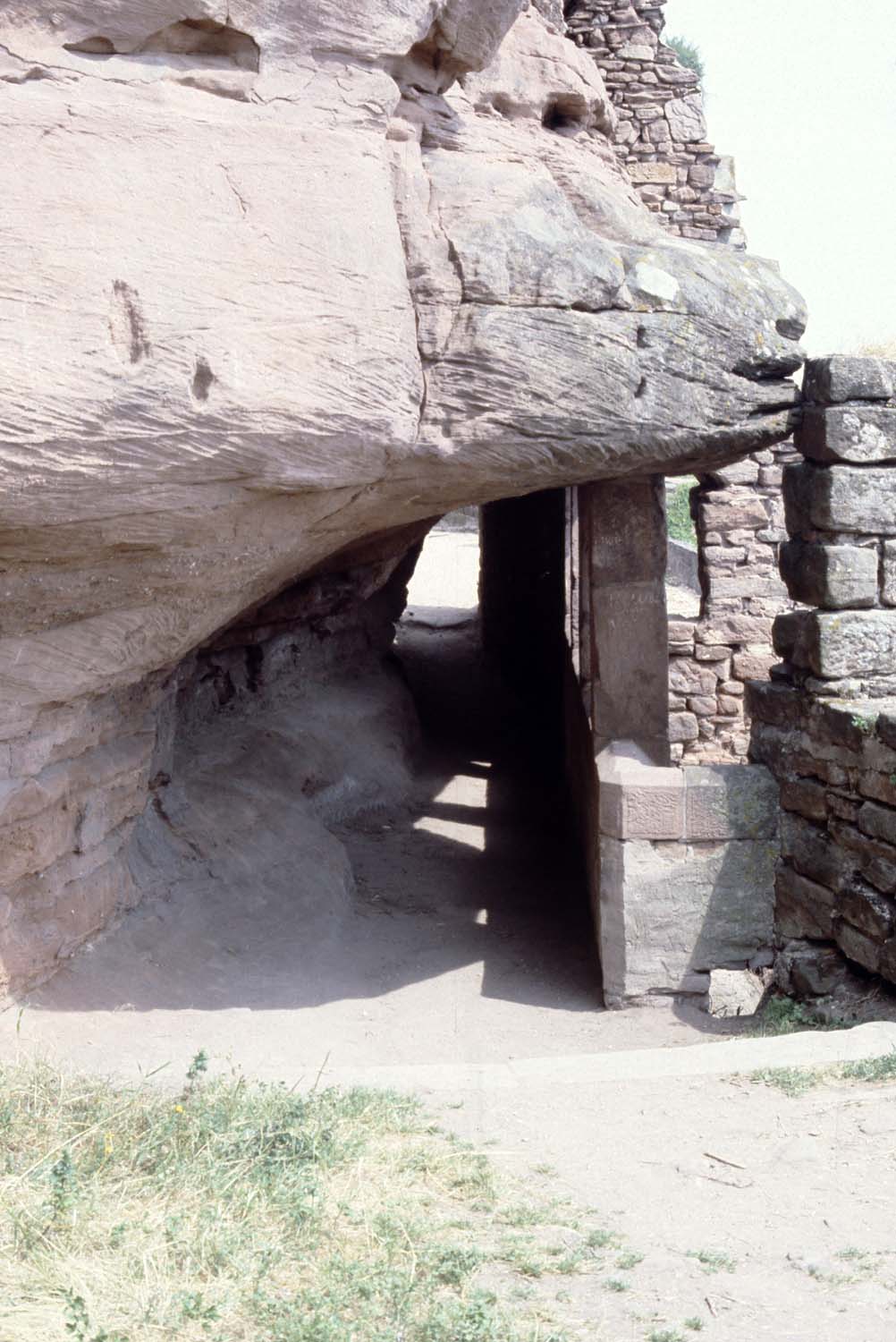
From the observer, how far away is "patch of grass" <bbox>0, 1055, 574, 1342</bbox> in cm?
256

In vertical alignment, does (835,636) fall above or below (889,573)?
below

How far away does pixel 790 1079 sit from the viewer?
4.09 m

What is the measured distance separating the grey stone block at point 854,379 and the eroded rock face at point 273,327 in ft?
0.68

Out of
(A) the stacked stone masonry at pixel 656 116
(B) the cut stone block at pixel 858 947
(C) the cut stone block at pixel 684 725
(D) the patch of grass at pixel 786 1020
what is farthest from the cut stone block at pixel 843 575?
(A) the stacked stone masonry at pixel 656 116

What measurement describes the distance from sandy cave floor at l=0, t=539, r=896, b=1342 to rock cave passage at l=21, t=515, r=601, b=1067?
0.02 metres

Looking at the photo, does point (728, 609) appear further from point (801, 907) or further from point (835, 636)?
point (801, 907)

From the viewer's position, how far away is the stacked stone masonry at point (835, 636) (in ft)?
18.4

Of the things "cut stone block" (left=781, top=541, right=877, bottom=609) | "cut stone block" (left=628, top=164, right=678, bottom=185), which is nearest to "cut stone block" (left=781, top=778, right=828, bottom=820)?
"cut stone block" (left=781, top=541, right=877, bottom=609)

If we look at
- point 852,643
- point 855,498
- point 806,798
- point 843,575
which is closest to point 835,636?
point 852,643

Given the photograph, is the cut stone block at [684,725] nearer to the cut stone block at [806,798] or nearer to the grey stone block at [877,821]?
the cut stone block at [806,798]

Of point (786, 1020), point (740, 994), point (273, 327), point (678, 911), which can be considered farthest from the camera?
point (740, 994)

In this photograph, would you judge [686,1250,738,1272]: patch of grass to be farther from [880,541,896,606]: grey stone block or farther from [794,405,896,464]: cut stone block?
[794,405,896,464]: cut stone block

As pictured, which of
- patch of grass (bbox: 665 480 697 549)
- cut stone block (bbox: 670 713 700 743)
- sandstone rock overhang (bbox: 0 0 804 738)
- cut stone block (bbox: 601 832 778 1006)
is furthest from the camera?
patch of grass (bbox: 665 480 697 549)

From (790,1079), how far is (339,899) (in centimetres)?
346
